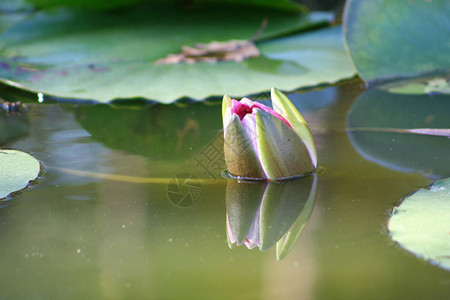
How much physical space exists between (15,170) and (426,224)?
778mm

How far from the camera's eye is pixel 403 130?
1.36 meters

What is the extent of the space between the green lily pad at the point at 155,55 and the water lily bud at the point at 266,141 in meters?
0.55

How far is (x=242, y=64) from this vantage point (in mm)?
1911

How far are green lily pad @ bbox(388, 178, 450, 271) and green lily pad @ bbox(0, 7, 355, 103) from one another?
2.58ft

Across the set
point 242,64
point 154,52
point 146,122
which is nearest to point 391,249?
point 146,122

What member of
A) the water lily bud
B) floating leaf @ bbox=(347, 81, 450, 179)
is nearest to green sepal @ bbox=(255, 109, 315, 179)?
the water lily bud

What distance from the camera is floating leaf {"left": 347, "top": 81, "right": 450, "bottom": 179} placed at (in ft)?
3.75

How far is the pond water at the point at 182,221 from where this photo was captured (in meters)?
0.73

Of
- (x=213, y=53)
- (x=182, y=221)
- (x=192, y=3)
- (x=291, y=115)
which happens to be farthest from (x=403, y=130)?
(x=192, y=3)

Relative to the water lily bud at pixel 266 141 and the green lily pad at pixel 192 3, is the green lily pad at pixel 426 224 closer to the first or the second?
the water lily bud at pixel 266 141

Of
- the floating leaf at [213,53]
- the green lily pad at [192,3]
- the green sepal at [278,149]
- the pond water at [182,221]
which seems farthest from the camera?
the green lily pad at [192,3]

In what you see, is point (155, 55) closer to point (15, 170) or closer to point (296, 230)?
point (15, 170)

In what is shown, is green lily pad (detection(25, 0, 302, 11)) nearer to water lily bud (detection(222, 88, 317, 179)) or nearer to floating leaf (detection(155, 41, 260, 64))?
floating leaf (detection(155, 41, 260, 64))

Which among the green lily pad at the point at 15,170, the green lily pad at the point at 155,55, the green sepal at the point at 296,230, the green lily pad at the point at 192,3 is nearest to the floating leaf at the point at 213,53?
the green lily pad at the point at 155,55
